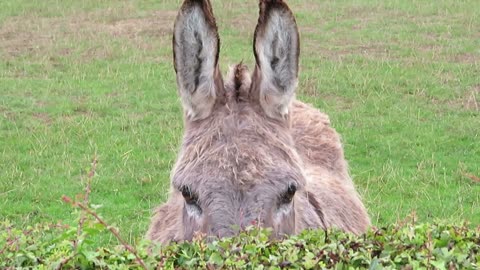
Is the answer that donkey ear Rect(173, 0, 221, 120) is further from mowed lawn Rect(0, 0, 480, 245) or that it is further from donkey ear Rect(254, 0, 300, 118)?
mowed lawn Rect(0, 0, 480, 245)

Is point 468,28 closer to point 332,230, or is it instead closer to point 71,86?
point 71,86

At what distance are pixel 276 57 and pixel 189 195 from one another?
1043mm

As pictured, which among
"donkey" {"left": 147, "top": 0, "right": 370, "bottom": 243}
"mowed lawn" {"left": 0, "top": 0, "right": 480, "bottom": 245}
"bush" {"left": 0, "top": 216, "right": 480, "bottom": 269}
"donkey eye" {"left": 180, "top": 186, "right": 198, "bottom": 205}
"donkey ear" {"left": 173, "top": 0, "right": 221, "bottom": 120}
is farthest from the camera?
"mowed lawn" {"left": 0, "top": 0, "right": 480, "bottom": 245}

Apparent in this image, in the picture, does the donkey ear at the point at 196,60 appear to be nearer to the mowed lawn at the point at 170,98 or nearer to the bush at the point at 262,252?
the bush at the point at 262,252

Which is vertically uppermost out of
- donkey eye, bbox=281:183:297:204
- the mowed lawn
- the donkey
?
the donkey

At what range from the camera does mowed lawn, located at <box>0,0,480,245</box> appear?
10258 millimetres

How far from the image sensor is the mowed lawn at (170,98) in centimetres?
1026

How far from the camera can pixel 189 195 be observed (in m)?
4.79

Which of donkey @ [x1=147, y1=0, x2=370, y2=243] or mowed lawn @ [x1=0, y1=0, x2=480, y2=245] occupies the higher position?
donkey @ [x1=147, y1=0, x2=370, y2=243]

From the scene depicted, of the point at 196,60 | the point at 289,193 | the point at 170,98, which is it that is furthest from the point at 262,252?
the point at 170,98

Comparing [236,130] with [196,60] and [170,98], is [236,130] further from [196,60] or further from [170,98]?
[170,98]

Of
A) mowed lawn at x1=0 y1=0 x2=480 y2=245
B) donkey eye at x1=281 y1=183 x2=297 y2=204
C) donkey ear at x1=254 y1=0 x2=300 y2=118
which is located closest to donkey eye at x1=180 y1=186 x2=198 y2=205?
donkey eye at x1=281 y1=183 x2=297 y2=204

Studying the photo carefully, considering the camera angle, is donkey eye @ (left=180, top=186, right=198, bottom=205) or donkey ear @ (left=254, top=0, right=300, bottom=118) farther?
donkey ear @ (left=254, top=0, right=300, bottom=118)

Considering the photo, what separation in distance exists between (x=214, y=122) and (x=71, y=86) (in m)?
10.7
